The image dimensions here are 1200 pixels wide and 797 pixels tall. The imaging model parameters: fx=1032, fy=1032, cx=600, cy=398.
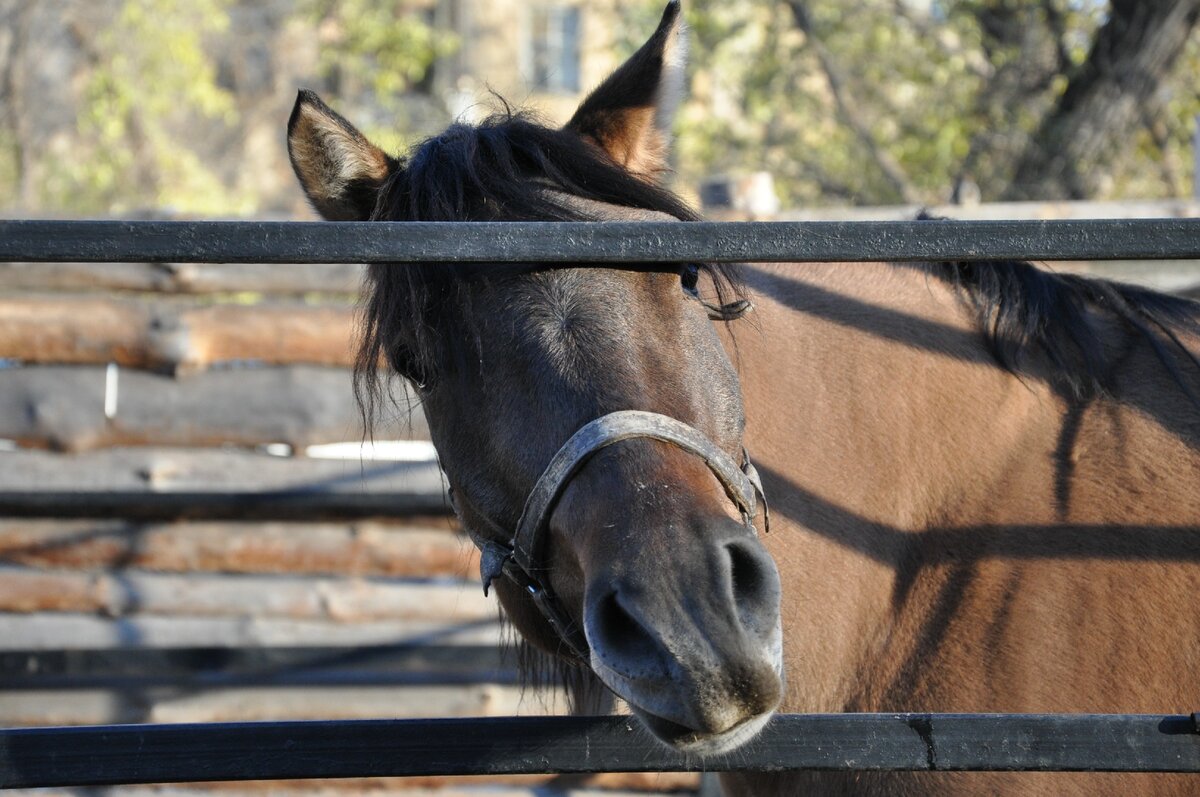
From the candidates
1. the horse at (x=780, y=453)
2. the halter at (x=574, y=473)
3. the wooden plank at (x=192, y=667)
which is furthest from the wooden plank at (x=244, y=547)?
Result: the halter at (x=574, y=473)

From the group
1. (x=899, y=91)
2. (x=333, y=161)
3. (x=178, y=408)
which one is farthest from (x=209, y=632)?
(x=899, y=91)

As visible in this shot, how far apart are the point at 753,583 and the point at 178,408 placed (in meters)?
3.74

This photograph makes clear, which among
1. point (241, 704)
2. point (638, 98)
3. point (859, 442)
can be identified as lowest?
point (241, 704)

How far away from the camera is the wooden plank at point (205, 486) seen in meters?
4.39

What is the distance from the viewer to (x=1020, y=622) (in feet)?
6.14

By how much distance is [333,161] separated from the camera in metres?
2.00

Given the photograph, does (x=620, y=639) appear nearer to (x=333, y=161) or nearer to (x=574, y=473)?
(x=574, y=473)

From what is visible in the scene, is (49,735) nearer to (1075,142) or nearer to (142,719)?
(142,719)

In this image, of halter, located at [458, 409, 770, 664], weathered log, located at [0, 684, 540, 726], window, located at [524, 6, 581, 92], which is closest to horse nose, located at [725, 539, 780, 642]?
halter, located at [458, 409, 770, 664]

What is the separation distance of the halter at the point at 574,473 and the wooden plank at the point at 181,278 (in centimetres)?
326

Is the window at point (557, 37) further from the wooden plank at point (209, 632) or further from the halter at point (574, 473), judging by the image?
the halter at point (574, 473)

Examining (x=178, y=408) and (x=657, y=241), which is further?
(x=178, y=408)

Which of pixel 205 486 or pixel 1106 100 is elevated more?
pixel 1106 100

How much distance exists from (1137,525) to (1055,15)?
711 cm
